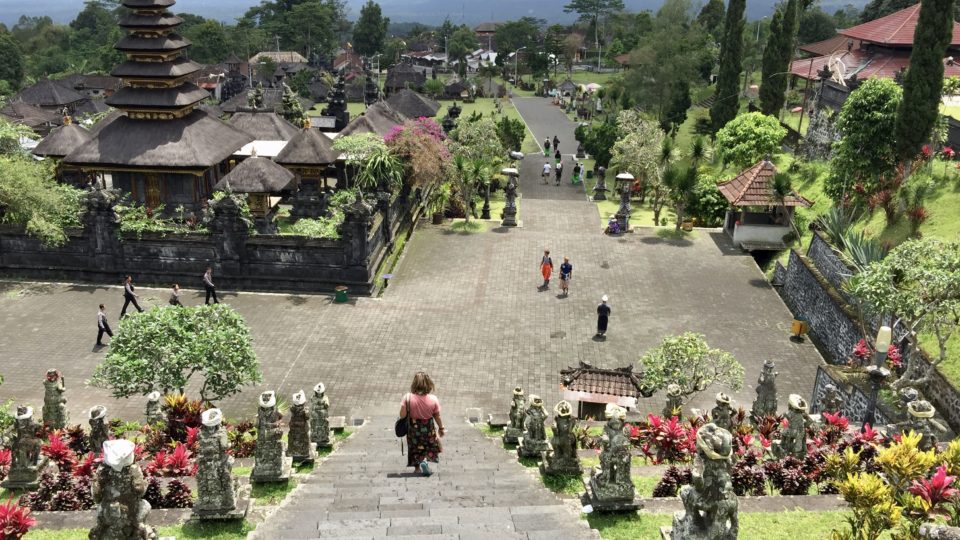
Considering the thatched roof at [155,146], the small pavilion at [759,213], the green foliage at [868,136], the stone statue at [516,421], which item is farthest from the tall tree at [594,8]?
the stone statue at [516,421]

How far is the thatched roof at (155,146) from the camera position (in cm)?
2850

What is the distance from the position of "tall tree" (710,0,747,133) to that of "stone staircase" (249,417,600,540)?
35.9m

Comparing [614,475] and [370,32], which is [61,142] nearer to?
[614,475]

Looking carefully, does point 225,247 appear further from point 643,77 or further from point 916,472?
point 643,77

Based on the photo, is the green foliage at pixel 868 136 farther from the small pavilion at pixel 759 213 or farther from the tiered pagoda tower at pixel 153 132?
the tiered pagoda tower at pixel 153 132

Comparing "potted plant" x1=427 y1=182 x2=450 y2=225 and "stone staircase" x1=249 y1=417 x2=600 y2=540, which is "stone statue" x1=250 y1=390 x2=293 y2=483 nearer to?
"stone staircase" x1=249 y1=417 x2=600 y2=540

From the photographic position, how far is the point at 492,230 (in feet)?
101

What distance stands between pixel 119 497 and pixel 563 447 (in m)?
5.99

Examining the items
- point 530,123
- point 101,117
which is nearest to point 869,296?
point 101,117

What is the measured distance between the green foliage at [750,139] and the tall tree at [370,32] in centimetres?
9039

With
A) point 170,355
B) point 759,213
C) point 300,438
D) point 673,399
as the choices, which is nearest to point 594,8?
point 759,213

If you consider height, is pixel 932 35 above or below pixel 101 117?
Answer: above

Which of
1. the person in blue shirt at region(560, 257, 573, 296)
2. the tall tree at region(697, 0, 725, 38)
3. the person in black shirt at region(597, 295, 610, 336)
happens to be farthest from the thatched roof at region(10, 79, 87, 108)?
the tall tree at region(697, 0, 725, 38)

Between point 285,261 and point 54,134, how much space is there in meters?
15.4
